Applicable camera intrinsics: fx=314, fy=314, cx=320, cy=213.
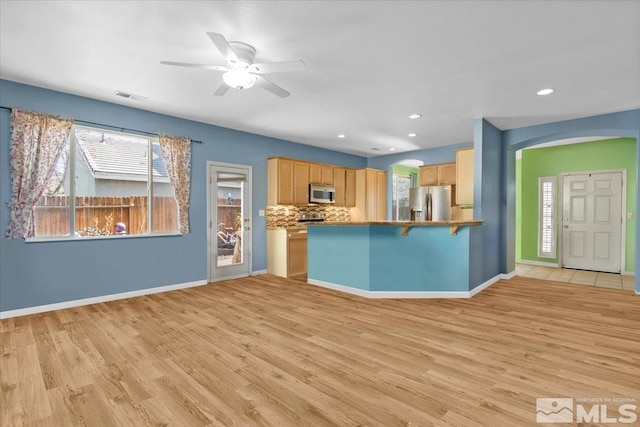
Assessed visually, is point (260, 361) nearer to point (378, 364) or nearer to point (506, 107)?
point (378, 364)

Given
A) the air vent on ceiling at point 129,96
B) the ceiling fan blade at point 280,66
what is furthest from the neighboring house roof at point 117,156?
the ceiling fan blade at point 280,66

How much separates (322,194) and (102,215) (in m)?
4.11

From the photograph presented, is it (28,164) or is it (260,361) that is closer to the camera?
(260,361)

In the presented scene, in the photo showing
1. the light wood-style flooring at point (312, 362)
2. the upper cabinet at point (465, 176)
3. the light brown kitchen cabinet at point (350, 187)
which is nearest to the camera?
the light wood-style flooring at point (312, 362)

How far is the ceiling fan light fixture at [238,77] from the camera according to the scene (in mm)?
2941

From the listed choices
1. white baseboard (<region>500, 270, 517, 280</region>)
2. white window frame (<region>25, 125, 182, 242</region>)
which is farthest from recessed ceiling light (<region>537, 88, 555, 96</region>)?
white window frame (<region>25, 125, 182, 242</region>)

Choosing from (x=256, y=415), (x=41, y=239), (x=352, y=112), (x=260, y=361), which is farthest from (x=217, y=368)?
(x=352, y=112)

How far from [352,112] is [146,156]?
3249 millimetres

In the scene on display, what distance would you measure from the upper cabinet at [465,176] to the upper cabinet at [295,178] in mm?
2765

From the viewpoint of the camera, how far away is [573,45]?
2.85 metres

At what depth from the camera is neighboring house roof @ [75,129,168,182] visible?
4320 millimetres

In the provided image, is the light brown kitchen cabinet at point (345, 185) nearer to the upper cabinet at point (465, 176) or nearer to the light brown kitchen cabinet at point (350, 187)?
the light brown kitchen cabinet at point (350, 187)

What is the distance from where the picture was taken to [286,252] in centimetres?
599

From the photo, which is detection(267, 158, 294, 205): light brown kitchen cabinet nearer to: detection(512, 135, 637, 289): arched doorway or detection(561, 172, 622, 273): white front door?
detection(512, 135, 637, 289): arched doorway
